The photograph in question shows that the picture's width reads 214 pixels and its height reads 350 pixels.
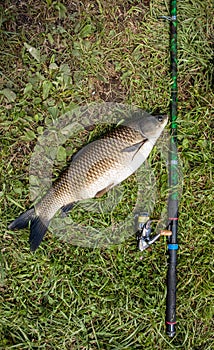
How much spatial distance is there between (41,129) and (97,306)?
4.35 feet

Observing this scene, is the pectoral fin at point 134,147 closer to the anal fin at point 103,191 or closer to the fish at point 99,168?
the fish at point 99,168

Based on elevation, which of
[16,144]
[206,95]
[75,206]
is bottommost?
[75,206]

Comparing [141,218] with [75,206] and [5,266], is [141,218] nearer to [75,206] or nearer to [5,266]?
[75,206]

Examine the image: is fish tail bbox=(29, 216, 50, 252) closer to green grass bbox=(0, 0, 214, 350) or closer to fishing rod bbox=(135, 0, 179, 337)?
green grass bbox=(0, 0, 214, 350)

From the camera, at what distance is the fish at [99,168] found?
8.91ft

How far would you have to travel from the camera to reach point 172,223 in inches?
114

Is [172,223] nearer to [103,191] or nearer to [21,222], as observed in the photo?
[103,191]

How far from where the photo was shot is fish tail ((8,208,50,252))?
2.83 metres

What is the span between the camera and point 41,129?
2967mm

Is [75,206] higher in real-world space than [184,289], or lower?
higher

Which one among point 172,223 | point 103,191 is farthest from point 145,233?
point 103,191

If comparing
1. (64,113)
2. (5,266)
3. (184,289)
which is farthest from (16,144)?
(184,289)

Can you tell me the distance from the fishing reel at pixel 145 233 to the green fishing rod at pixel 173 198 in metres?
0.10

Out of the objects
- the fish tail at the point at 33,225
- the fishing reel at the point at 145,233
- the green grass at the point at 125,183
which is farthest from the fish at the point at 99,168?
the fishing reel at the point at 145,233
